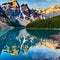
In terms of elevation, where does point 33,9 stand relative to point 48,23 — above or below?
above

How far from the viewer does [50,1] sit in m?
14.5

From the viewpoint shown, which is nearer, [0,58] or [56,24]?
[0,58]

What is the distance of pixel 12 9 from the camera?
14.8 m

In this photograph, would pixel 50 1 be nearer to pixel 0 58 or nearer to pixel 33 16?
pixel 33 16

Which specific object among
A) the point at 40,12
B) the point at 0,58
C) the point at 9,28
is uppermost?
the point at 40,12

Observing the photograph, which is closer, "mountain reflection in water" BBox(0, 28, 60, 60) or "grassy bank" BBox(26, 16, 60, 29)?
"mountain reflection in water" BBox(0, 28, 60, 60)

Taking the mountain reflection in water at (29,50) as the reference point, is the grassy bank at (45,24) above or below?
above

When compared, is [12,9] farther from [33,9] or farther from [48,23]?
[48,23]

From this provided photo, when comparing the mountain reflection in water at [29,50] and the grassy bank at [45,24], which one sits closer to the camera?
the mountain reflection in water at [29,50]

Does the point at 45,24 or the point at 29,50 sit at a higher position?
the point at 45,24

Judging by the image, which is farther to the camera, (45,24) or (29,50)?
(45,24)

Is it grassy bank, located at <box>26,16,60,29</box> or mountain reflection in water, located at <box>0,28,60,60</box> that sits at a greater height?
grassy bank, located at <box>26,16,60,29</box>

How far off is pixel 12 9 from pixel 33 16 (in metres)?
1.44

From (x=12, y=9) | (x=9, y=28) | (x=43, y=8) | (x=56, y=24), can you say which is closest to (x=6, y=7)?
(x=12, y=9)
